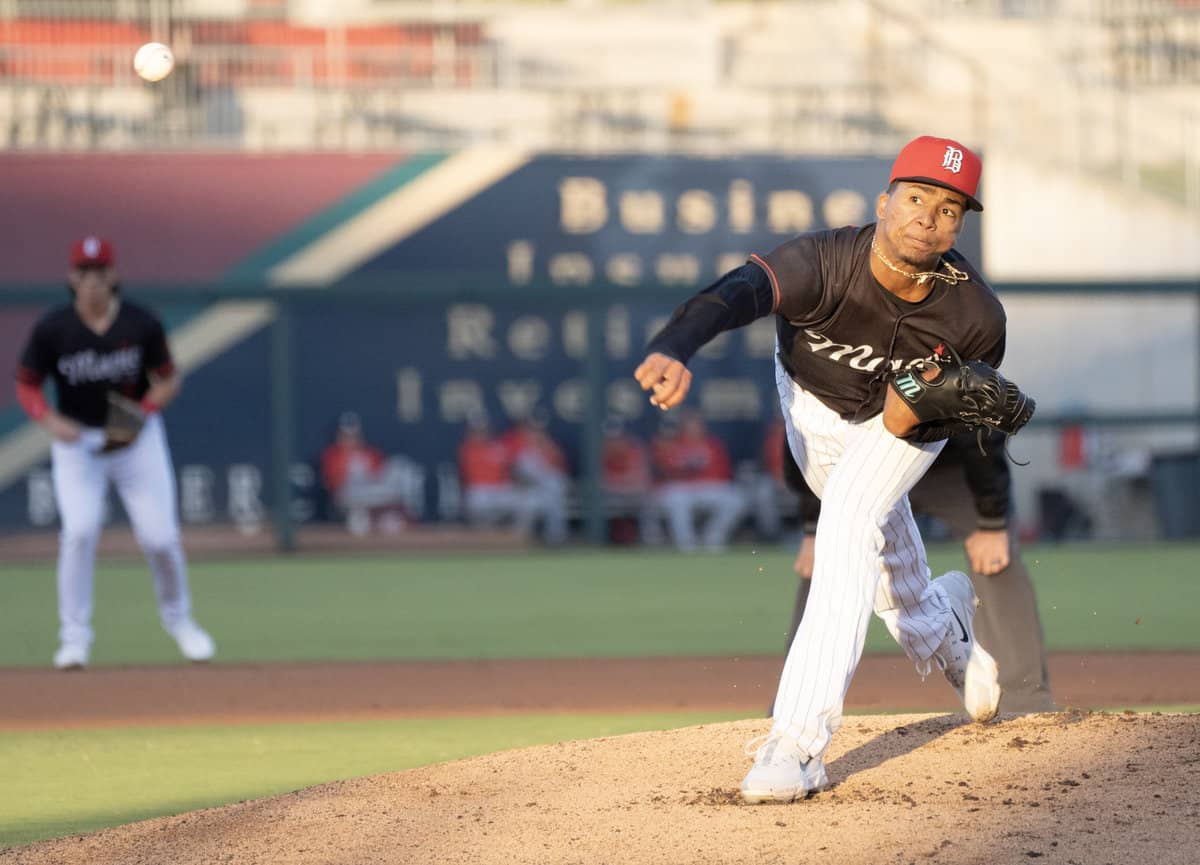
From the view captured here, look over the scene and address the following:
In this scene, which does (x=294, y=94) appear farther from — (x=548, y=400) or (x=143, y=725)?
(x=143, y=725)

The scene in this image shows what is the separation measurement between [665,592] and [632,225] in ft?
15.2

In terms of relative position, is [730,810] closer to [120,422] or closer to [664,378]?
[664,378]

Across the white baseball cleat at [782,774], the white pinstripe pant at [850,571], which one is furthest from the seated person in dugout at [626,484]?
the white baseball cleat at [782,774]

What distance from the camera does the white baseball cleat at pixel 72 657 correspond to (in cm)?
731

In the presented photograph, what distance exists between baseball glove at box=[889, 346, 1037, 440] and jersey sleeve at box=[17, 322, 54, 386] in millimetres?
4547

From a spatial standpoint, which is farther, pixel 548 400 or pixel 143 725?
pixel 548 400

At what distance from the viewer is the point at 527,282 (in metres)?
14.2

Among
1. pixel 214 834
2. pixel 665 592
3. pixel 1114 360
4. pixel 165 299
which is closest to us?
pixel 214 834

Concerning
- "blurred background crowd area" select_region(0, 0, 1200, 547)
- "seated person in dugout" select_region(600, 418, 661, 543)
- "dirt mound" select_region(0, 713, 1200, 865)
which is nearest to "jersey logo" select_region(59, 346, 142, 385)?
"dirt mound" select_region(0, 713, 1200, 865)

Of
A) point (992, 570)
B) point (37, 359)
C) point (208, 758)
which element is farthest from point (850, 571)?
point (37, 359)

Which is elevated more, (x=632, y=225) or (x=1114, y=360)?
(x=632, y=225)

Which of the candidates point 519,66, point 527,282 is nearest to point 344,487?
point 527,282

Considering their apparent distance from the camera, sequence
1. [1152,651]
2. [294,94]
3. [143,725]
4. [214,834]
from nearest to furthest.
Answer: [214,834]
[143,725]
[1152,651]
[294,94]

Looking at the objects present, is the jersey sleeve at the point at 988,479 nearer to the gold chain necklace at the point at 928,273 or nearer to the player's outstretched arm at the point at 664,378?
the gold chain necklace at the point at 928,273
